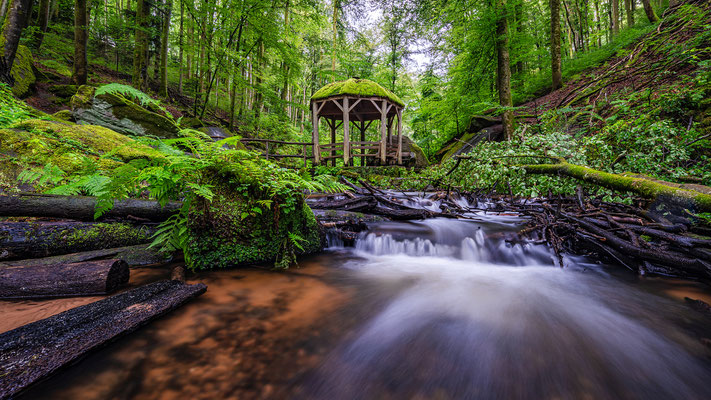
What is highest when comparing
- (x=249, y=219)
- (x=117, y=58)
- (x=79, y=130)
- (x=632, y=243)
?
(x=117, y=58)

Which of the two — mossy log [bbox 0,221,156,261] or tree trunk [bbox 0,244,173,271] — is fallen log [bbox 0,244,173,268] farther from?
→ mossy log [bbox 0,221,156,261]

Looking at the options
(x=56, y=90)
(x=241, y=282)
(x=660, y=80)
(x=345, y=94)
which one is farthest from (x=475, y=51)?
(x=56, y=90)

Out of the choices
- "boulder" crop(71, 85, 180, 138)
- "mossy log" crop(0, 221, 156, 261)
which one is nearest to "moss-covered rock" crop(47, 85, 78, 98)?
"boulder" crop(71, 85, 180, 138)

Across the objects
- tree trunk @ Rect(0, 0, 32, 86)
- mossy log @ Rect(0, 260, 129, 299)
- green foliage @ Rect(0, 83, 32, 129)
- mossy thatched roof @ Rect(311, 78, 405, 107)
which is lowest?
mossy log @ Rect(0, 260, 129, 299)

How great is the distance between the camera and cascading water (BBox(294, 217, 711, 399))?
1.42 m

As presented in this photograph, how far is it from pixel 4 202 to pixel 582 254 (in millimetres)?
6817

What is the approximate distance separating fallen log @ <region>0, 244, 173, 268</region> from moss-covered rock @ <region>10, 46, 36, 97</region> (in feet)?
33.2

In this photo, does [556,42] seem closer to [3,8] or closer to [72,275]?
[72,275]

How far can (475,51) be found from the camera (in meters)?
11.4

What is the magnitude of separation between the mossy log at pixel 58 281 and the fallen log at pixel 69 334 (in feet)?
1.37

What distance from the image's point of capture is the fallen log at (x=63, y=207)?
287 centimetres

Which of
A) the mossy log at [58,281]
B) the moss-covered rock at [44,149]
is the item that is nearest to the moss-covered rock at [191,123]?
the moss-covered rock at [44,149]

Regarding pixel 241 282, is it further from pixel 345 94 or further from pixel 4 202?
pixel 345 94

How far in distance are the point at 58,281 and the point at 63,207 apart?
157 centimetres
